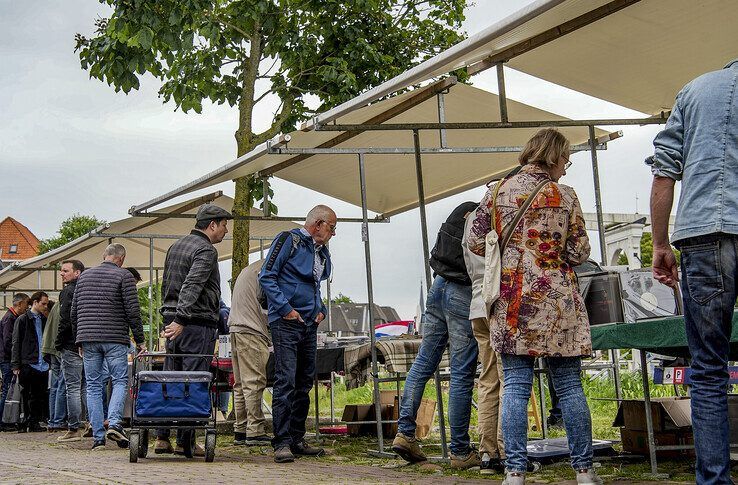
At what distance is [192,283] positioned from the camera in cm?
777

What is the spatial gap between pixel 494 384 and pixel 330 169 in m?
4.27

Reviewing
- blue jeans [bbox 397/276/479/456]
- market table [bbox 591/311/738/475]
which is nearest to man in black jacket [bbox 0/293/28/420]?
blue jeans [bbox 397/276/479/456]

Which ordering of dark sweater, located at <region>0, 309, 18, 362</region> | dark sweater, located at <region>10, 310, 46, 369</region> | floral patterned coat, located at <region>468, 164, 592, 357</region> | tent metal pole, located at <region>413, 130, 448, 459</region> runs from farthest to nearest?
dark sweater, located at <region>0, 309, 18, 362</region> → dark sweater, located at <region>10, 310, 46, 369</region> → tent metal pole, located at <region>413, 130, 448, 459</region> → floral patterned coat, located at <region>468, 164, 592, 357</region>

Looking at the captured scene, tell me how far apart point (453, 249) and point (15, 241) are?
92.0 meters

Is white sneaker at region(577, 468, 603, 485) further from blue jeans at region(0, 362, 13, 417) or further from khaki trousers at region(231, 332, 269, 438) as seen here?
blue jeans at region(0, 362, 13, 417)

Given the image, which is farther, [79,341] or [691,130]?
[79,341]

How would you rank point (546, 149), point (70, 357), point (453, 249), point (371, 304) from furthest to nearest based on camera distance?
point (70, 357)
point (371, 304)
point (453, 249)
point (546, 149)

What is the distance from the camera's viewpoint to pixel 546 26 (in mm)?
6109

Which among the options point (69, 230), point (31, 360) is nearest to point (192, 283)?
point (31, 360)

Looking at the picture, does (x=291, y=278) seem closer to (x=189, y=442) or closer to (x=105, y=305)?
(x=189, y=442)

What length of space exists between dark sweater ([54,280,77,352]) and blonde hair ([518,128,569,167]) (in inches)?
260

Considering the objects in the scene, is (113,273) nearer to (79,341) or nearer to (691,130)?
(79,341)

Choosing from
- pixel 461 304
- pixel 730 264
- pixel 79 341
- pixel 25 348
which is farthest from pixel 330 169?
pixel 730 264

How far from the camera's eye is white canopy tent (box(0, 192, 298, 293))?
42.0 ft
